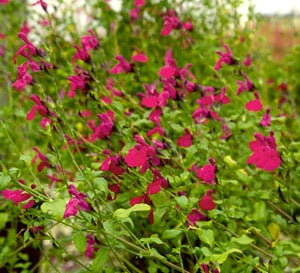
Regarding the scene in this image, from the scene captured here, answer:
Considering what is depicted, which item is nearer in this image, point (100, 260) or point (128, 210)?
point (128, 210)

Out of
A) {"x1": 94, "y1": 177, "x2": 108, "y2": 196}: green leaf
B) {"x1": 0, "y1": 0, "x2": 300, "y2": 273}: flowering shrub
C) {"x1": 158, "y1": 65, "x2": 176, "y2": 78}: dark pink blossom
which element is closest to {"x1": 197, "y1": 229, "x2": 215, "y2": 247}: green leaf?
{"x1": 0, "y1": 0, "x2": 300, "y2": 273}: flowering shrub

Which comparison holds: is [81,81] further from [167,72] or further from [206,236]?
[206,236]

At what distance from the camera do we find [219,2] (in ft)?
10.9

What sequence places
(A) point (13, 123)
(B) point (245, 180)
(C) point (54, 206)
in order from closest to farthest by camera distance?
1. (C) point (54, 206)
2. (B) point (245, 180)
3. (A) point (13, 123)

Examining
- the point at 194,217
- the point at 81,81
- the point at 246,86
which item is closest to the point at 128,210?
the point at 194,217

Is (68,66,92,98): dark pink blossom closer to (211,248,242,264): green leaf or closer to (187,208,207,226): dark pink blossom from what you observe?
(187,208,207,226): dark pink blossom

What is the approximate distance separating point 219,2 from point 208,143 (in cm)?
180

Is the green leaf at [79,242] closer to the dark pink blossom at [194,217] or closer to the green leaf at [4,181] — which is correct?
the green leaf at [4,181]

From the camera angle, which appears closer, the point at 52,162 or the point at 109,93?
the point at 52,162

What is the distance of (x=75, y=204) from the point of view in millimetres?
1157

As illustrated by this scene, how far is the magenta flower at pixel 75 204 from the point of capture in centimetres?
115

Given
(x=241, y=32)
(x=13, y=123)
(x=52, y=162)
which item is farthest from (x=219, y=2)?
(x=52, y=162)

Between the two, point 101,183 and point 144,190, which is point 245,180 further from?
point 101,183

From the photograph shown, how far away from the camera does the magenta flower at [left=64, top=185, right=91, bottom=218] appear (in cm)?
115
